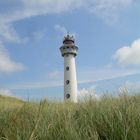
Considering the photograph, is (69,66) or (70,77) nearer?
(70,77)

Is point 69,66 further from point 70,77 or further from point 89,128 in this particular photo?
point 89,128

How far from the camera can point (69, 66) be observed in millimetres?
38219

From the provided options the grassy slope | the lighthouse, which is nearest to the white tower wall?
the lighthouse

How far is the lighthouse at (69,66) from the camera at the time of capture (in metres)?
36.7

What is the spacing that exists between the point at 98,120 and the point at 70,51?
3516cm

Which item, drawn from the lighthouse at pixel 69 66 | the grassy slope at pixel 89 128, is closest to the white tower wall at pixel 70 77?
the lighthouse at pixel 69 66

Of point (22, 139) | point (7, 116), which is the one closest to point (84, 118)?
point (22, 139)

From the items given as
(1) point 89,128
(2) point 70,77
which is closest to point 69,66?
(2) point 70,77

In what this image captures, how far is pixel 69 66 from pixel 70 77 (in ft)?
5.02

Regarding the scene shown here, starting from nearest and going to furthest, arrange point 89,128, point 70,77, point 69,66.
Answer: point 89,128 → point 70,77 → point 69,66

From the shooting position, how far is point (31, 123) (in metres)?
4.51

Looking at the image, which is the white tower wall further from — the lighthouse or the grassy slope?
the grassy slope

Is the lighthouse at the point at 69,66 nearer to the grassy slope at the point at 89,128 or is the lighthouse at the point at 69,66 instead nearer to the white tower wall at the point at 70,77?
the white tower wall at the point at 70,77

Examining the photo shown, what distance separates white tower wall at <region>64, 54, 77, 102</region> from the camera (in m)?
36.6
